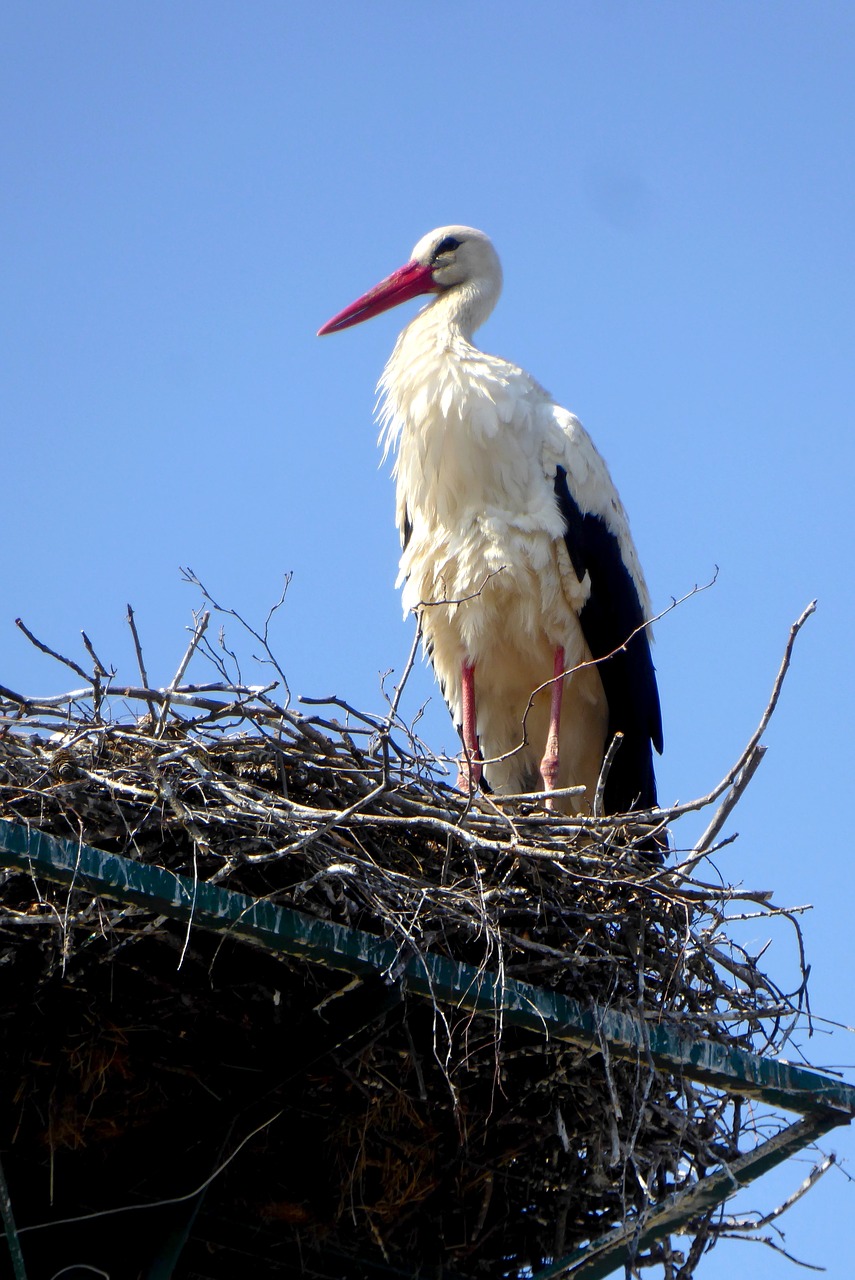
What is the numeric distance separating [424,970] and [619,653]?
7.77 feet

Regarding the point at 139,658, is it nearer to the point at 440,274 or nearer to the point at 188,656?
the point at 188,656

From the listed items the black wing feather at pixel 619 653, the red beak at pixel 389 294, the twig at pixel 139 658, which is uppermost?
the red beak at pixel 389 294

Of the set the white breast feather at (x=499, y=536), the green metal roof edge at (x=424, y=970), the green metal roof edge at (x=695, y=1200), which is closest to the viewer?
the green metal roof edge at (x=424, y=970)

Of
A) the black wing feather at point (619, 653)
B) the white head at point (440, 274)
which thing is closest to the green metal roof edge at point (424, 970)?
the black wing feather at point (619, 653)

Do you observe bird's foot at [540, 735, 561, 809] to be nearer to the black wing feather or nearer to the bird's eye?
the black wing feather

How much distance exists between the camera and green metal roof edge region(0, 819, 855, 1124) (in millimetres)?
2520

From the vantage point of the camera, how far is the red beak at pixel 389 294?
5938 mm

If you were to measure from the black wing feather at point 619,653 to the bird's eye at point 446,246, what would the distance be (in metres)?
1.29

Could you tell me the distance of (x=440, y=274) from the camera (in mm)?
5914

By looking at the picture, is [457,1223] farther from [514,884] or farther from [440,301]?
[440,301]

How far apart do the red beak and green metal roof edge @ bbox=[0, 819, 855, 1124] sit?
3.48 m

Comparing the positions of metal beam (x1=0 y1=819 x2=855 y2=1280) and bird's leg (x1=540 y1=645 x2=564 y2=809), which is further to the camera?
bird's leg (x1=540 y1=645 x2=564 y2=809)

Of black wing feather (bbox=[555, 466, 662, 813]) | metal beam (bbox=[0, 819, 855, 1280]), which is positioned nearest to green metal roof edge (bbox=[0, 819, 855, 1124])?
metal beam (bbox=[0, 819, 855, 1280])

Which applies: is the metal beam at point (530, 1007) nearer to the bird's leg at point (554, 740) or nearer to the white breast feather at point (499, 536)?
the bird's leg at point (554, 740)
